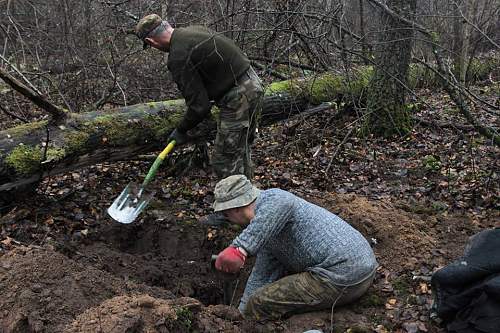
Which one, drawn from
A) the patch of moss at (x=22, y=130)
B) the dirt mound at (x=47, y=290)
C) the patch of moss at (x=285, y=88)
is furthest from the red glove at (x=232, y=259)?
the patch of moss at (x=285, y=88)

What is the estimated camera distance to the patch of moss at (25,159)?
462cm

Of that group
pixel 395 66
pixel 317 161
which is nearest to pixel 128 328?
pixel 317 161

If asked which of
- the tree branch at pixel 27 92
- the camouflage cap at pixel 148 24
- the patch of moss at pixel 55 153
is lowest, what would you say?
the patch of moss at pixel 55 153

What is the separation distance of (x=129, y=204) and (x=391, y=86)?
183 inches

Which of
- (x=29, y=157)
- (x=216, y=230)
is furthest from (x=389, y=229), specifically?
(x=29, y=157)

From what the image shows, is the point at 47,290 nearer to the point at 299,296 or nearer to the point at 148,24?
the point at 299,296

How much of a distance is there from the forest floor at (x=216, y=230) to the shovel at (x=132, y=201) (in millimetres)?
349

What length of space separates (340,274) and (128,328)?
148 centimetres

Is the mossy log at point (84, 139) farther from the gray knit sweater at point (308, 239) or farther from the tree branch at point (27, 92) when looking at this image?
the gray knit sweater at point (308, 239)

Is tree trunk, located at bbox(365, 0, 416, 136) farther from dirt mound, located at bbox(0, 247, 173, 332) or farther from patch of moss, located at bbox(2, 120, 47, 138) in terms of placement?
dirt mound, located at bbox(0, 247, 173, 332)

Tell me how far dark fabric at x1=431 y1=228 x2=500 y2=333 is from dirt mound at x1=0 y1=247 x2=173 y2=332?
193 cm

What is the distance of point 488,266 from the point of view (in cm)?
290

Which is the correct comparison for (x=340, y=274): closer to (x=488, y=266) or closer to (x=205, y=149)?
(x=488, y=266)

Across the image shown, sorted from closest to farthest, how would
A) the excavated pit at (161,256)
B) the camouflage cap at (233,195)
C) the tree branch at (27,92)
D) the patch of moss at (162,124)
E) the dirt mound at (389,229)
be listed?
1. the camouflage cap at (233,195)
2. the dirt mound at (389,229)
3. the excavated pit at (161,256)
4. the tree branch at (27,92)
5. the patch of moss at (162,124)
